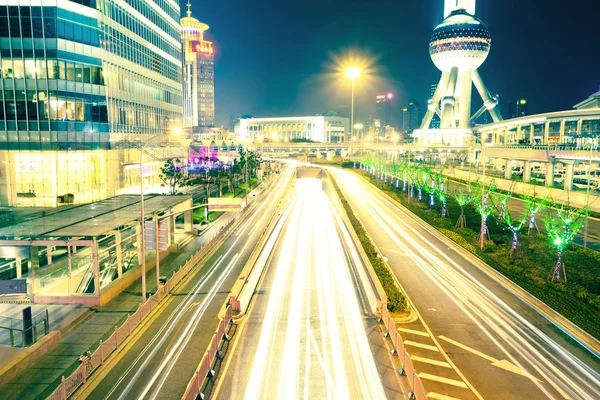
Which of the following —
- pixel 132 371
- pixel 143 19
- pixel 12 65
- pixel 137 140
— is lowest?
pixel 132 371

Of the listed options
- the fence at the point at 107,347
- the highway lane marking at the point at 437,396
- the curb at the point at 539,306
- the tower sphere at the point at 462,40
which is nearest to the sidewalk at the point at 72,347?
the fence at the point at 107,347

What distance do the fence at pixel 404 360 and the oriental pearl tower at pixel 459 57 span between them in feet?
542

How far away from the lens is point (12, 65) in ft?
156

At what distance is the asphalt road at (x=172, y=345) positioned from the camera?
16.7m

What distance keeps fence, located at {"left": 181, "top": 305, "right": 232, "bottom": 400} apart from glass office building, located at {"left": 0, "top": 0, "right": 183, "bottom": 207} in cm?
3663

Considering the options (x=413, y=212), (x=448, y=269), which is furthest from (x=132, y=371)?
(x=413, y=212)

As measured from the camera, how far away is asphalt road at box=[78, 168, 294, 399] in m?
16.7

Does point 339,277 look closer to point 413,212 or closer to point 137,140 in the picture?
point 413,212

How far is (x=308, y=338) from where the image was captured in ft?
67.6

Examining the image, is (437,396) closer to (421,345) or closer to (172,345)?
(421,345)

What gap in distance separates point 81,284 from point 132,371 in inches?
448

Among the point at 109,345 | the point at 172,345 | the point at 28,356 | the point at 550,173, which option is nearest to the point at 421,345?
the point at 172,345

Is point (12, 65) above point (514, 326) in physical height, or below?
above

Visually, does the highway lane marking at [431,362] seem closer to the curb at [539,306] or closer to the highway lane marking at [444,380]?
the highway lane marking at [444,380]
